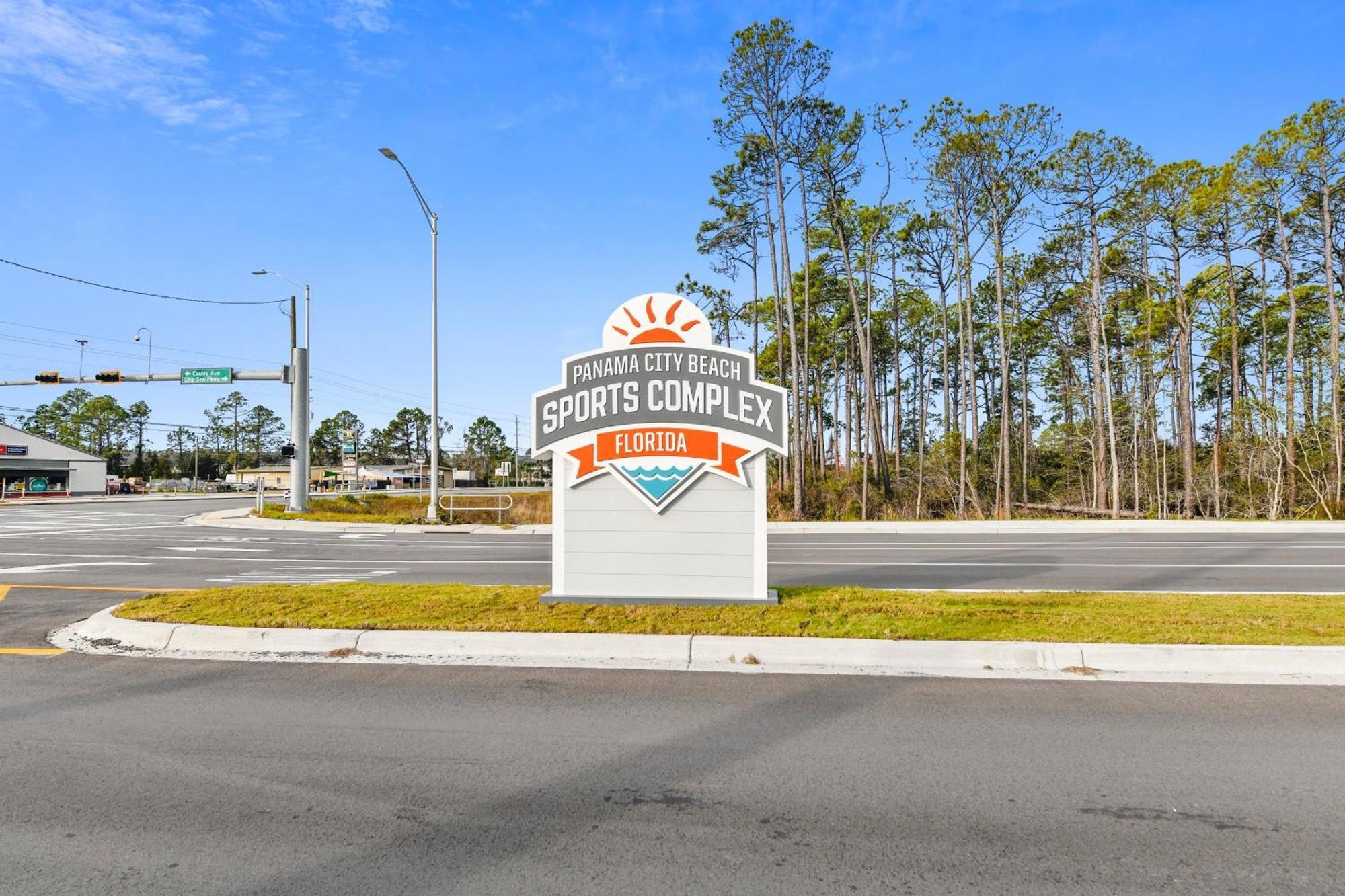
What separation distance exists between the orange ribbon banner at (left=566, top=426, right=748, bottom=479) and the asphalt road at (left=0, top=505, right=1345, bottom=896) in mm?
2791

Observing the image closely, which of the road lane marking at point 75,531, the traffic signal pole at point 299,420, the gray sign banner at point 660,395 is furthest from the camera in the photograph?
the traffic signal pole at point 299,420

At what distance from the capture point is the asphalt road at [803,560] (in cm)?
1148

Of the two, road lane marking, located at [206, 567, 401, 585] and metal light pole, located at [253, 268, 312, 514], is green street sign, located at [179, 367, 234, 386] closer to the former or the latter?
metal light pole, located at [253, 268, 312, 514]

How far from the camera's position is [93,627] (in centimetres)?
772

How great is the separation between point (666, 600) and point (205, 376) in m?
34.0

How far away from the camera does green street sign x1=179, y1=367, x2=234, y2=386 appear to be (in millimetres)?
34062

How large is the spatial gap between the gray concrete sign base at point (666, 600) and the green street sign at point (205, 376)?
105 ft

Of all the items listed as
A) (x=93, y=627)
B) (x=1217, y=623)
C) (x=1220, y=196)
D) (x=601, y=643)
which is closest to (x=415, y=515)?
(x=93, y=627)

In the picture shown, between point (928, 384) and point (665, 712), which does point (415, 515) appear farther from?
point (928, 384)

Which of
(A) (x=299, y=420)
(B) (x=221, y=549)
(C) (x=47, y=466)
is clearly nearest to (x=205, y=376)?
(A) (x=299, y=420)

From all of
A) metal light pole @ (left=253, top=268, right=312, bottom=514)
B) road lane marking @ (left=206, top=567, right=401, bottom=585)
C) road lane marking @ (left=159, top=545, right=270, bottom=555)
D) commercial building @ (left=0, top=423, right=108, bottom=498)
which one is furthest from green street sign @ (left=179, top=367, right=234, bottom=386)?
commercial building @ (left=0, top=423, right=108, bottom=498)

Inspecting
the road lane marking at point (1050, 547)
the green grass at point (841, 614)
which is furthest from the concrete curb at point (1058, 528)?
the green grass at point (841, 614)

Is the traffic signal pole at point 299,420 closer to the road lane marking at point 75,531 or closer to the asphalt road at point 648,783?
the road lane marking at point 75,531

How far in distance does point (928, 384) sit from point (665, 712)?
59.0 m
